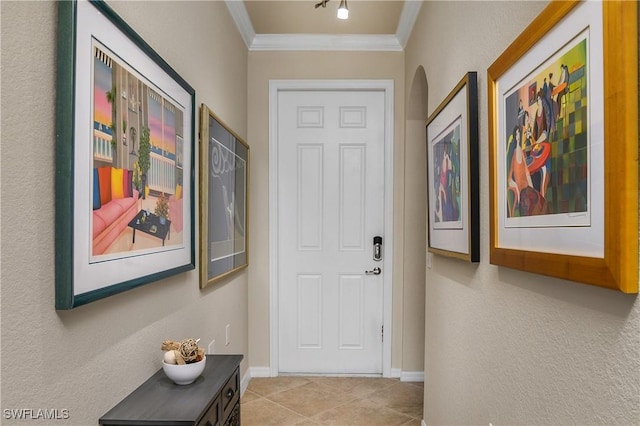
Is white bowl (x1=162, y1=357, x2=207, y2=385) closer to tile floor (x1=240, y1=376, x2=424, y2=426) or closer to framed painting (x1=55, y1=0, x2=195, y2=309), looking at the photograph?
framed painting (x1=55, y1=0, x2=195, y2=309)

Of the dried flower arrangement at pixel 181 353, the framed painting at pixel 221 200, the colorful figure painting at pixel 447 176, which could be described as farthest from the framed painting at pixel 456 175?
the framed painting at pixel 221 200

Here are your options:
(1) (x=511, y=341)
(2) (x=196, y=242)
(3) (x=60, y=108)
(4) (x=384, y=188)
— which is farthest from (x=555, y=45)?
(4) (x=384, y=188)

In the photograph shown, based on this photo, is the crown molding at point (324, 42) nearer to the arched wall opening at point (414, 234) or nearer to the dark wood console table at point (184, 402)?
the arched wall opening at point (414, 234)

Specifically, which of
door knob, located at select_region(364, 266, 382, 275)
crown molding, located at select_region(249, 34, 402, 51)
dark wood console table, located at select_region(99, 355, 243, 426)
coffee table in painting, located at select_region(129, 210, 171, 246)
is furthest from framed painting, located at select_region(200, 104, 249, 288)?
door knob, located at select_region(364, 266, 382, 275)

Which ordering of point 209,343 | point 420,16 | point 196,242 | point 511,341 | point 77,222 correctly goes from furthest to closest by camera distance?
point 420,16 < point 209,343 < point 196,242 < point 511,341 < point 77,222

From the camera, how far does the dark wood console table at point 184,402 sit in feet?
4.17

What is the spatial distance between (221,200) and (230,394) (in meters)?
1.15

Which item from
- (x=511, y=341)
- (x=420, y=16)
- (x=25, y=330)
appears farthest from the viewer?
(x=420, y=16)

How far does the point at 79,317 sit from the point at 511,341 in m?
1.27

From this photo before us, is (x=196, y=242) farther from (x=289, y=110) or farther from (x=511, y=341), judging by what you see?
(x=289, y=110)

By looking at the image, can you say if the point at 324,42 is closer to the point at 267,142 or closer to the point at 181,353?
the point at 267,142

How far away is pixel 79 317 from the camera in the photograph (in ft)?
3.82

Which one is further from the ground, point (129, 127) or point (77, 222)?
point (129, 127)

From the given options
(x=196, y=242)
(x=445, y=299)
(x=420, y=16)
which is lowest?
(x=445, y=299)
